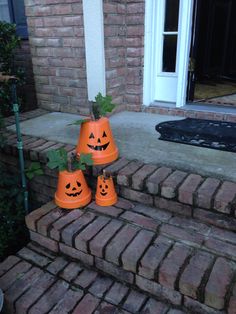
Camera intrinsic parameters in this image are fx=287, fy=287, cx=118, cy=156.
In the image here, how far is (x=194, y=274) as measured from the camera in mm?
1225

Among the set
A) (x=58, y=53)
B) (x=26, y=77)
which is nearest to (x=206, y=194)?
(x=58, y=53)

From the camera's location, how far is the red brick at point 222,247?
4.33 ft

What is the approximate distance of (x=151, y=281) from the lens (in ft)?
4.34

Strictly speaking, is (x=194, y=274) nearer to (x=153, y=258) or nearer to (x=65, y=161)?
(x=153, y=258)

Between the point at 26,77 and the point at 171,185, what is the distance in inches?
107

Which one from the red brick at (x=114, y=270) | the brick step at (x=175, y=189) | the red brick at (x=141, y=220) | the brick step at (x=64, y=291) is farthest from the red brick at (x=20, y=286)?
the brick step at (x=175, y=189)

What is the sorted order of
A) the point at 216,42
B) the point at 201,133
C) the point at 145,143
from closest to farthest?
1. the point at 145,143
2. the point at 201,133
3. the point at 216,42

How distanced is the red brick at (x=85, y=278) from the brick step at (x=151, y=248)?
38 mm

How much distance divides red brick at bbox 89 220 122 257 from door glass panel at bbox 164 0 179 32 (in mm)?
2014

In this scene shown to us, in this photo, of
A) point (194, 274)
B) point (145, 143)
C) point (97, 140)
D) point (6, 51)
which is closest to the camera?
point (194, 274)

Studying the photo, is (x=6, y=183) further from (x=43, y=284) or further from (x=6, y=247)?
(x=43, y=284)

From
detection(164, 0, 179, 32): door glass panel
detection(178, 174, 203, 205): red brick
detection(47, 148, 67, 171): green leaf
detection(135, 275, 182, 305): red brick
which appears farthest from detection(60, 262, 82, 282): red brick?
detection(164, 0, 179, 32): door glass panel

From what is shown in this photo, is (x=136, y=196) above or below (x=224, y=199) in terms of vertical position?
below

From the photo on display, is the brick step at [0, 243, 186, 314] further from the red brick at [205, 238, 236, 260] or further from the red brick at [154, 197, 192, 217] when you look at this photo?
the red brick at [154, 197, 192, 217]
